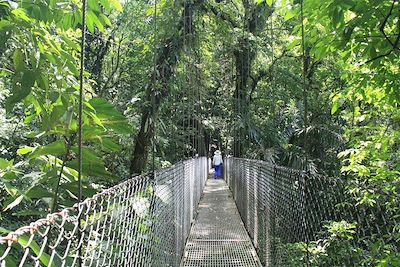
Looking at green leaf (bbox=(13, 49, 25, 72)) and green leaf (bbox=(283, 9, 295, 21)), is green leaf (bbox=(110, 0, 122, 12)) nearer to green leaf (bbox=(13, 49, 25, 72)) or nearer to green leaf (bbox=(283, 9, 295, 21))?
green leaf (bbox=(13, 49, 25, 72))

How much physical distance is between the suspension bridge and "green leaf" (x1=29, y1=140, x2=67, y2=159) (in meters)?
0.17

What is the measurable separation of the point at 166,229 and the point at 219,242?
5.27ft

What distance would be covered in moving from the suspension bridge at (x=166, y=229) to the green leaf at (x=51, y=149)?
0.57ft

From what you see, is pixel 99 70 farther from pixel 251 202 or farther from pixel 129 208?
pixel 129 208

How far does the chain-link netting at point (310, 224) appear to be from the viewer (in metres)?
1.63

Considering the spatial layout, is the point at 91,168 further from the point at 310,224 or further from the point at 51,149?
the point at 310,224

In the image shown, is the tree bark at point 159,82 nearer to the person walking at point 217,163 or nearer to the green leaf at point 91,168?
the green leaf at point 91,168

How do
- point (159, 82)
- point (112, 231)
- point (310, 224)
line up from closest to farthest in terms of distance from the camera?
point (112, 231)
point (310, 224)
point (159, 82)

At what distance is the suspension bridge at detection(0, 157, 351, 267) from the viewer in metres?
0.88

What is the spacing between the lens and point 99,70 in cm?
759

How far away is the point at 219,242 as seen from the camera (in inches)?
153

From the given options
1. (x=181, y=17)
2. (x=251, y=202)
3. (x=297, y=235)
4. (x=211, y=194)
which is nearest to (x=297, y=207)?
(x=297, y=235)

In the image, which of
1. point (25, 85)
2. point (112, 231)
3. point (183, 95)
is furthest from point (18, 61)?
point (183, 95)

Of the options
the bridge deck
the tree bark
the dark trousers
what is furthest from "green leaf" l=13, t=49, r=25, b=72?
the dark trousers
